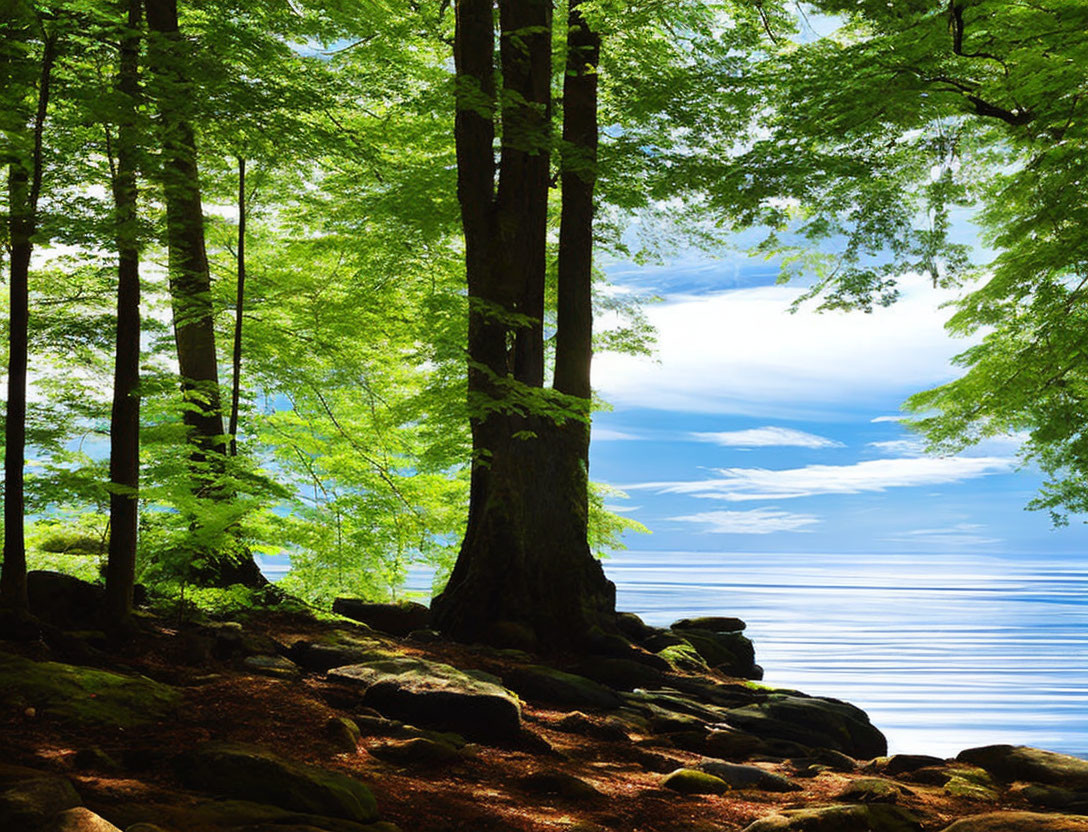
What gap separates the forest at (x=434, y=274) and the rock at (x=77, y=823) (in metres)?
0.06

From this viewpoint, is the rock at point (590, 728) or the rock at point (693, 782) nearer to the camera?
the rock at point (693, 782)

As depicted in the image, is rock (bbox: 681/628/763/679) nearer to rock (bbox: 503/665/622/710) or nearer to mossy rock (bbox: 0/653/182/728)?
rock (bbox: 503/665/622/710)

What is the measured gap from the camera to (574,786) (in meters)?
5.20

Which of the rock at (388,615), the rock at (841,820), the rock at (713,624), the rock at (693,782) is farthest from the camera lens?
the rock at (713,624)

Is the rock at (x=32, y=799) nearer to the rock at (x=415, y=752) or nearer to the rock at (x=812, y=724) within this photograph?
the rock at (x=415, y=752)

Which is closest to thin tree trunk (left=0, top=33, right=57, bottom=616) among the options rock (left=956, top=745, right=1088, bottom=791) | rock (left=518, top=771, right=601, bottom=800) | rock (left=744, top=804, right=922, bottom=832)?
rock (left=518, top=771, right=601, bottom=800)

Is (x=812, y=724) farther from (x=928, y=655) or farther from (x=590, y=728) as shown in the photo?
(x=928, y=655)

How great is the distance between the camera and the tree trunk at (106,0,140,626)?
20.0 feet

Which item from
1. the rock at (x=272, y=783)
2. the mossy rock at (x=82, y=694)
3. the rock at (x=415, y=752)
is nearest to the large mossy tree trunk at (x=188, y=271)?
the mossy rock at (x=82, y=694)

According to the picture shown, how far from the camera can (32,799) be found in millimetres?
2924

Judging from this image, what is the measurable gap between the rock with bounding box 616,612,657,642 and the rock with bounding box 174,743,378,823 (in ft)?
27.9

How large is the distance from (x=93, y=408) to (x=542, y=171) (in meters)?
6.10

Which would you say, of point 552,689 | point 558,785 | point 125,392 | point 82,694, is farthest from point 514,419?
point 82,694

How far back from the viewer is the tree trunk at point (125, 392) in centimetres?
611
